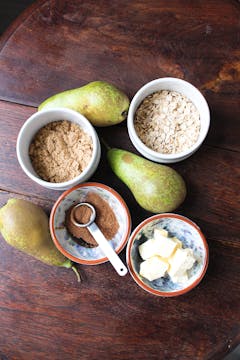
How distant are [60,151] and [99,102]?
0.12 metres

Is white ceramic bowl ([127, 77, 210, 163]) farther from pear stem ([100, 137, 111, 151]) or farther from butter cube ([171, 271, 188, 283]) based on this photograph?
butter cube ([171, 271, 188, 283])

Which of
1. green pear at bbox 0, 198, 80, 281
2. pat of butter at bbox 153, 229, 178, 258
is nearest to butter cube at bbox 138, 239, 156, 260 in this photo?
pat of butter at bbox 153, 229, 178, 258

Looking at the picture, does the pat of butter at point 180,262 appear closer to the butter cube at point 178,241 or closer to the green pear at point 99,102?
the butter cube at point 178,241

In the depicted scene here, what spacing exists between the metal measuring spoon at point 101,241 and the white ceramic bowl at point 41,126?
0.06 meters

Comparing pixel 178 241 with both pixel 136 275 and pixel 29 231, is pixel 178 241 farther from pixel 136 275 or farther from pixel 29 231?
pixel 29 231

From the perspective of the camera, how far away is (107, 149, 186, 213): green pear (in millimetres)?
758

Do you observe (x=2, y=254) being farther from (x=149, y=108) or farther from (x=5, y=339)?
(x=149, y=108)

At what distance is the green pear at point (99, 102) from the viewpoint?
2.51 ft

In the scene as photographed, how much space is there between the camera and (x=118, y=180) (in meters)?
0.83

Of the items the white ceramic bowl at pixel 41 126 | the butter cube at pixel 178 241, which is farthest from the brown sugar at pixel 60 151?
the butter cube at pixel 178 241

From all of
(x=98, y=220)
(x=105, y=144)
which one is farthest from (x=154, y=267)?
(x=105, y=144)

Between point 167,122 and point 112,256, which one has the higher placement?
point 167,122

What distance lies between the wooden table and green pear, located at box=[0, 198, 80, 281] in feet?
0.16

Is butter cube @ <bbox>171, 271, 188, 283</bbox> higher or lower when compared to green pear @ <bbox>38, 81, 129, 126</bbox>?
lower
